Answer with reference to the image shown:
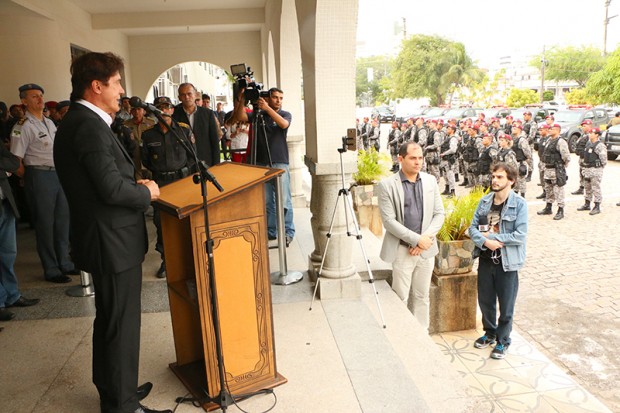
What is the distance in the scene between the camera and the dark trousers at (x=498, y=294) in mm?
4379

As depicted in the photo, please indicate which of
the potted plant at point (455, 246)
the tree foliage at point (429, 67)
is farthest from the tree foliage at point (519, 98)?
the potted plant at point (455, 246)

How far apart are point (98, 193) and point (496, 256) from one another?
327cm

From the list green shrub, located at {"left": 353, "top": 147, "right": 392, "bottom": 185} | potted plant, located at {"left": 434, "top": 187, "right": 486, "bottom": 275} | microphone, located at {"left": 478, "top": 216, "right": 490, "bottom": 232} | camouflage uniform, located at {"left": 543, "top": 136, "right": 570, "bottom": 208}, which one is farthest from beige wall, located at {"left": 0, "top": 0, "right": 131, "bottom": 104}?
camouflage uniform, located at {"left": 543, "top": 136, "right": 570, "bottom": 208}

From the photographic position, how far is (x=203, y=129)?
523 centimetres

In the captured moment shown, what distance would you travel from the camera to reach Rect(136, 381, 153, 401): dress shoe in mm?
2873

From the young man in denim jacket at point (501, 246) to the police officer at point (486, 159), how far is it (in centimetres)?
745

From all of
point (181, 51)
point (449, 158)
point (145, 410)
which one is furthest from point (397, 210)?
point (181, 51)

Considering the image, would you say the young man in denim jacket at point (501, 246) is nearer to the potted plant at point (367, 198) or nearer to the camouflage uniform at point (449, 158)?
the potted plant at point (367, 198)

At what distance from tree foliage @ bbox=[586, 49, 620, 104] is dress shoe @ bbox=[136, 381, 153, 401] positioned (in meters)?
26.0

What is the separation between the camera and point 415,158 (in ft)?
13.7

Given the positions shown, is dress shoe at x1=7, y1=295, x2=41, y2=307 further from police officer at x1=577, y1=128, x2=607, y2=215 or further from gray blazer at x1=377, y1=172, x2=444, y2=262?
police officer at x1=577, y1=128, x2=607, y2=215

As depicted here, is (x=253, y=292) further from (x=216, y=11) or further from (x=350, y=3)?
(x=216, y=11)

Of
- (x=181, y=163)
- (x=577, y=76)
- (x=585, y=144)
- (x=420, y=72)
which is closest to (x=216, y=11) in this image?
(x=181, y=163)

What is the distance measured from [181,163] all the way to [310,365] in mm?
2381
